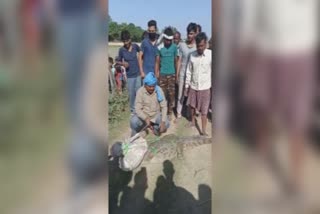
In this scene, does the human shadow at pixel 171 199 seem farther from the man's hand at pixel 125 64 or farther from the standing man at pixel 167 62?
the man's hand at pixel 125 64

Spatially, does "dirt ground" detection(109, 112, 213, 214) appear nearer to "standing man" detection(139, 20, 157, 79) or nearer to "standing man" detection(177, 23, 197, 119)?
"standing man" detection(177, 23, 197, 119)

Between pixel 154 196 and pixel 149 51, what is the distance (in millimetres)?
1778

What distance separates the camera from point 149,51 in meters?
4.75

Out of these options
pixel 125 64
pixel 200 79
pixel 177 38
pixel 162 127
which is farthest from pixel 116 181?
pixel 177 38

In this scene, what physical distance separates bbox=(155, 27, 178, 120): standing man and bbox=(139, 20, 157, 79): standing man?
0.06 metres

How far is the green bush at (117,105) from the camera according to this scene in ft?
18.3

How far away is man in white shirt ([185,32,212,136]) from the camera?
4.17 meters

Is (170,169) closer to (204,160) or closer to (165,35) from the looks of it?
(204,160)

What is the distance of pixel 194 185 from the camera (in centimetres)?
358

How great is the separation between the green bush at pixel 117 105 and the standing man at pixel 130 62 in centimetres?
66

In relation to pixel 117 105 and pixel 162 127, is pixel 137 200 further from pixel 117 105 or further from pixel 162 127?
pixel 117 105

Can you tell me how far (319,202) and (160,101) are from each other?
2644 mm

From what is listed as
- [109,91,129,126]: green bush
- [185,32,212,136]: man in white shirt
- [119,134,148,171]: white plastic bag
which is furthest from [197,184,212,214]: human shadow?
[109,91,129,126]: green bush

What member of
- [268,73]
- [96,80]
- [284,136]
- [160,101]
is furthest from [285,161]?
[160,101]
